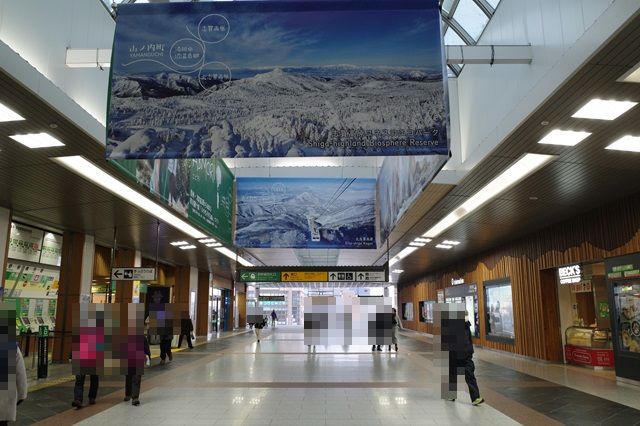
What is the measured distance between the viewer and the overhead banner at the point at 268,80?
15.8 feet

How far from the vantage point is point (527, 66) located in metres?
6.51

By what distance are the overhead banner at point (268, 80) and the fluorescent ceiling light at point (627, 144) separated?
3534 mm

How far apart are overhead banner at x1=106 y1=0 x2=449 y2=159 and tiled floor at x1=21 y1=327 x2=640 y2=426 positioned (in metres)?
Answer: 3.92

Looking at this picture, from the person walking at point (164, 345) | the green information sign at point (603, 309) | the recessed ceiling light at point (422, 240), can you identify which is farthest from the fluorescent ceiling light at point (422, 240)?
the person walking at point (164, 345)

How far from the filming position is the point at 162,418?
6.83 m

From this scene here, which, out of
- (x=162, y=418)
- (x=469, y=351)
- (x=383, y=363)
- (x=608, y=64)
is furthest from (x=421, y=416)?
(x=383, y=363)

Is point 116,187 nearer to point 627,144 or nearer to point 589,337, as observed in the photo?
point 627,144

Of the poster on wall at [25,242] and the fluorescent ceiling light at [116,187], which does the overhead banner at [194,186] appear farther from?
the poster on wall at [25,242]

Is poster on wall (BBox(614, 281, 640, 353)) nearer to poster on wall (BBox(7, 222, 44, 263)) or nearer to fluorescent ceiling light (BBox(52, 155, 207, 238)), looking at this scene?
fluorescent ceiling light (BBox(52, 155, 207, 238))

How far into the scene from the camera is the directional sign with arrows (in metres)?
12.5

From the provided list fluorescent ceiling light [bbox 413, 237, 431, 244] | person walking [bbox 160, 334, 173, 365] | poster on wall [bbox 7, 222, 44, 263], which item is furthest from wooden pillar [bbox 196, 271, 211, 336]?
fluorescent ceiling light [bbox 413, 237, 431, 244]

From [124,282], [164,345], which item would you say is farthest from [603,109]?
[124,282]

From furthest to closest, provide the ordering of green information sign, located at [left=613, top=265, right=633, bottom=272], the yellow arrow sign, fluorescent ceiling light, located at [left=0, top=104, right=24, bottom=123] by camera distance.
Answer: the yellow arrow sign
green information sign, located at [left=613, top=265, right=633, bottom=272]
fluorescent ceiling light, located at [left=0, top=104, right=24, bottom=123]

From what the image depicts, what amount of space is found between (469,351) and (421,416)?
1279 mm
